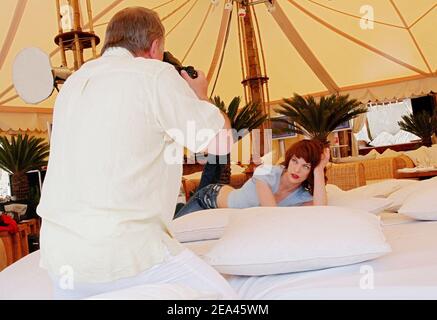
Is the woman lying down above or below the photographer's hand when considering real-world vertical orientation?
below

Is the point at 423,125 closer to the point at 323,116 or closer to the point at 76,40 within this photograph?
the point at 323,116

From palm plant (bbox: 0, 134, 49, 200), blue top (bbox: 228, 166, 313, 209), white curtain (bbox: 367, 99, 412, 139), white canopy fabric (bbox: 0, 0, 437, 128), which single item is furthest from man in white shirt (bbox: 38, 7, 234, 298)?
white curtain (bbox: 367, 99, 412, 139)

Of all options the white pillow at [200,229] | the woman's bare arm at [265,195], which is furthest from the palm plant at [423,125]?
the white pillow at [200,229]

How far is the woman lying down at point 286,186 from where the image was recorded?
6.79 ft

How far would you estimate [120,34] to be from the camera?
3.43 ft

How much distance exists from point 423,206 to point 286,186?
2.11ft

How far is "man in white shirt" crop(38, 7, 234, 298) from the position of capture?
89 centimetres

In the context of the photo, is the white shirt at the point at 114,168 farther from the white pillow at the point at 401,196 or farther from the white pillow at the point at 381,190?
the white pillow at the point at 381,190

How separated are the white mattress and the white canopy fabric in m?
5.74

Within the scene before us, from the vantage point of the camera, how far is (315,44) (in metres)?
8.12

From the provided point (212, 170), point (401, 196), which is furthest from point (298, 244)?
point (212, 170)

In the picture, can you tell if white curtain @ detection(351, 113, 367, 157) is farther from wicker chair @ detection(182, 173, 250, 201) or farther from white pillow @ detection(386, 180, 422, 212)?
white pillow @ detection(386, 180, 422, 212)
